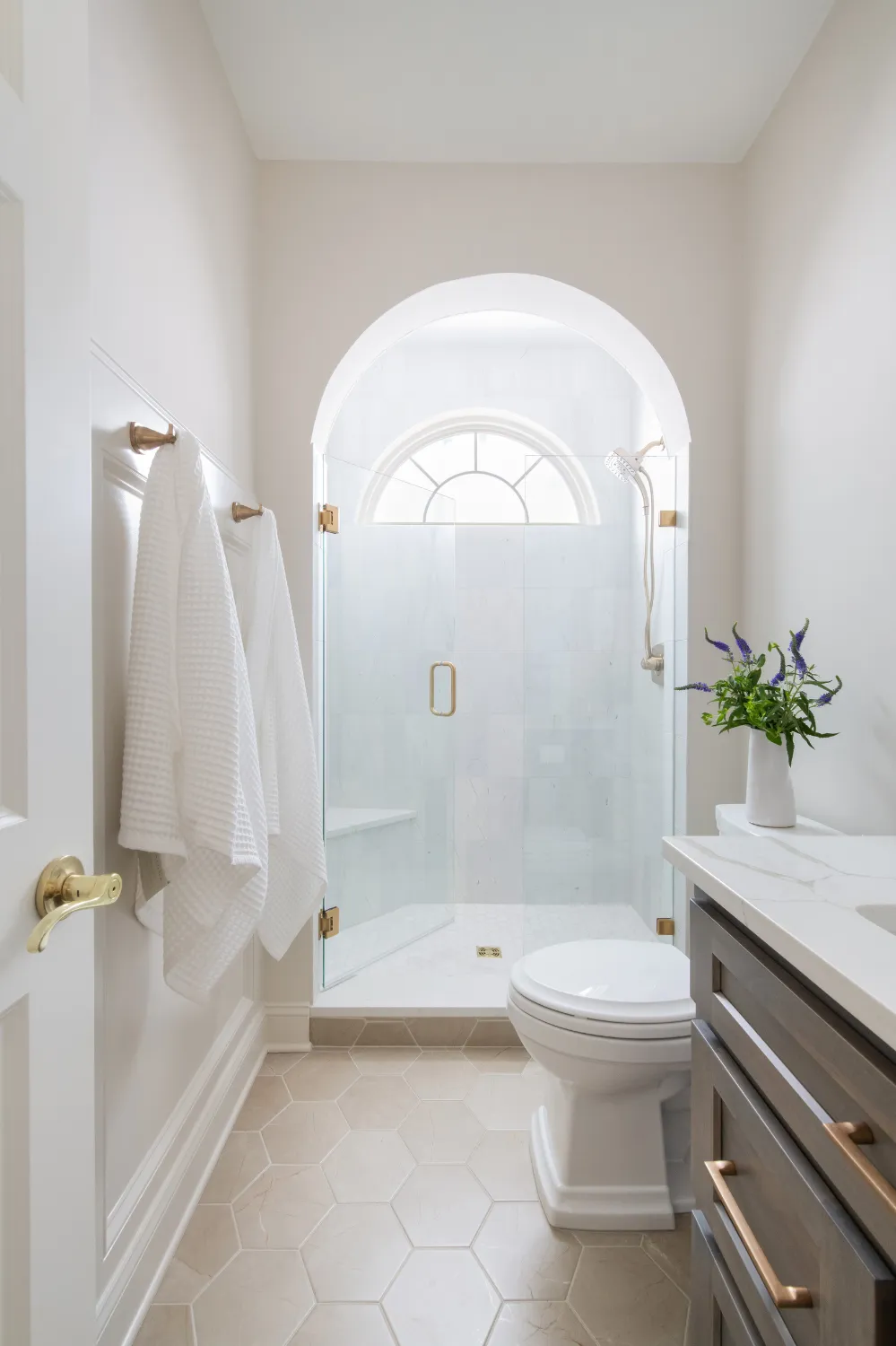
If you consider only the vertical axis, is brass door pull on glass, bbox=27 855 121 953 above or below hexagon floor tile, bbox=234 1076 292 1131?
above

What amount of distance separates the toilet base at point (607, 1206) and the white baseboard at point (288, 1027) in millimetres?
905

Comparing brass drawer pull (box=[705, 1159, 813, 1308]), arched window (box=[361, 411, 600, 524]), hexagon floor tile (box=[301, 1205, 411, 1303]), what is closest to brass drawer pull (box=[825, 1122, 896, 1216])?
brass drawer pull (box=[705, 1159, 813, 1308])

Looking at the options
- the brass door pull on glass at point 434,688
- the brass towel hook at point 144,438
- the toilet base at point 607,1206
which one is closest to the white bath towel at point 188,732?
the brass towel hook at point 144,438

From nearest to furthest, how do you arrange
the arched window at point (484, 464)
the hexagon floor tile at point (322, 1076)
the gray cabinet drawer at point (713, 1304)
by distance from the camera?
the gray cabinet drawer at point (713, 1304), the hexagon floor tile at point (322, 1076), the arched window at point (484, 464)

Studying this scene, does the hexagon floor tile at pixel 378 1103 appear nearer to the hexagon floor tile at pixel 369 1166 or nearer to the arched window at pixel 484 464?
the hexagon floor tile at pixel 369 1166

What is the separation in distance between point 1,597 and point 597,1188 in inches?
63.4

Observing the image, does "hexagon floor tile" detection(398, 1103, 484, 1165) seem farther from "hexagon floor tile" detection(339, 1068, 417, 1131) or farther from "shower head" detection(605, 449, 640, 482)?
"shower head" detection(605, 449, 640, 482)

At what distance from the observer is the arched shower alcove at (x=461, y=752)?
2389 mm

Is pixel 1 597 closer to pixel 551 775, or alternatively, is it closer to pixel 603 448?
pixel 551 775

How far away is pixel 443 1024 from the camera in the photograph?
2.34m

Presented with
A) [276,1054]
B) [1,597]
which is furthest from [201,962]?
[276,1054]

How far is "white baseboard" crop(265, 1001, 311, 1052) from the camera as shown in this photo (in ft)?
7.59

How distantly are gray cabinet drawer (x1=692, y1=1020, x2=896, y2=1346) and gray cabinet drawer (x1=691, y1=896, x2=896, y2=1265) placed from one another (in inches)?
0.7

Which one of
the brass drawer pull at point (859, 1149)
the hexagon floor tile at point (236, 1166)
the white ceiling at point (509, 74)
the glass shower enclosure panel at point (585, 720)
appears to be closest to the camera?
the brass drawer pull at point (859, 1149)
